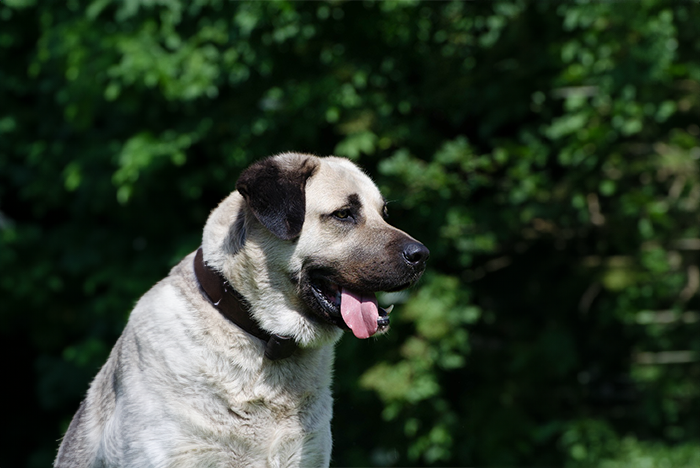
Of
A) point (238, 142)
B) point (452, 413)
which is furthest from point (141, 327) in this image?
point (452, 413)

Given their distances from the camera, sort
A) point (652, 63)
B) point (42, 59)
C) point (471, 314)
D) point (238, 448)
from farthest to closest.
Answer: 1. point (42, 59)
2. point (471, 314)
3. point (652, 63)
4. point (238, 448)

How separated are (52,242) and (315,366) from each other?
733cm

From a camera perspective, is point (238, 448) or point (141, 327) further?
point (141, 327)

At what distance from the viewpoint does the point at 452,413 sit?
7.71 meters

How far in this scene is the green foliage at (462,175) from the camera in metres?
7.25

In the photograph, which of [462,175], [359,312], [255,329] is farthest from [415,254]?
[462,175]

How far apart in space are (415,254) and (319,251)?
40 cm

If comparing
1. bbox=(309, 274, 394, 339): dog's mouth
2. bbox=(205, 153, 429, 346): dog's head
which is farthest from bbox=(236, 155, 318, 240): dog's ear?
bbox=(309, 274, 394, 339): dog's mouth

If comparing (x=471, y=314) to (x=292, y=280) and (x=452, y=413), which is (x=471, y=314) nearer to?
(x=452, y=413)

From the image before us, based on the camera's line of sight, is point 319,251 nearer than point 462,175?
Yes

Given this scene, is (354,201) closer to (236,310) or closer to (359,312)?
(359,312)

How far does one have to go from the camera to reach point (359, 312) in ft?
10.6

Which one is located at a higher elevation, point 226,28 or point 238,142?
point 226,28

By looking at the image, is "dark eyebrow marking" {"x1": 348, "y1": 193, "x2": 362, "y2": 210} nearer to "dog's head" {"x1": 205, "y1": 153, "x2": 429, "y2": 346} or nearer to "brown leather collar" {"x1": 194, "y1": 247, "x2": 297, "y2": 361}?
"dog's head" {"x1": 205, "y1": 153, "x2": 429, "y2": 346}
